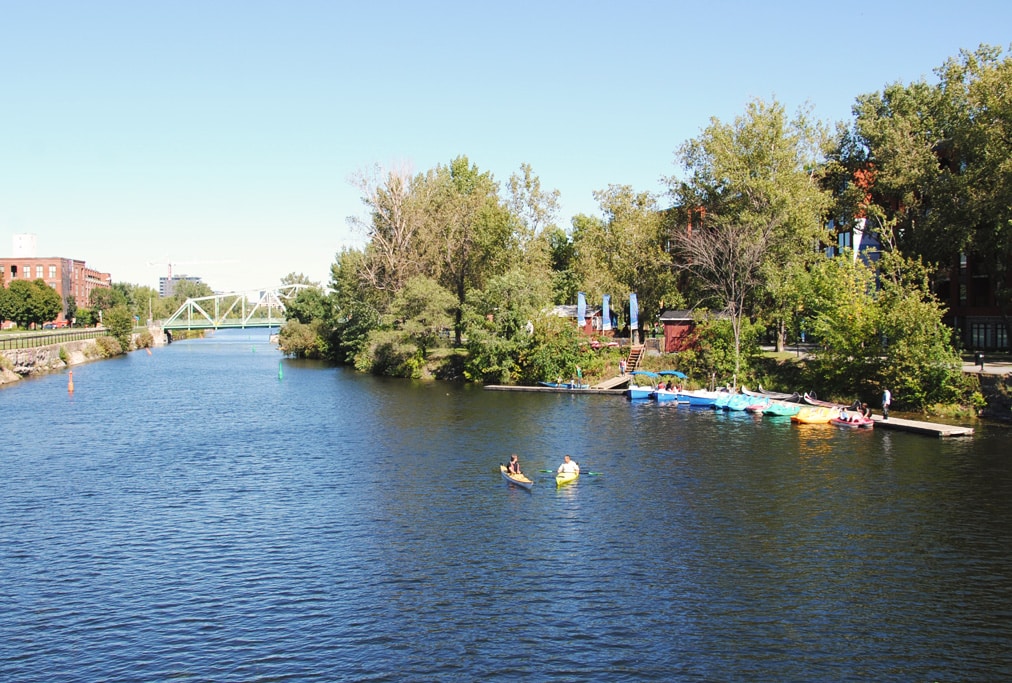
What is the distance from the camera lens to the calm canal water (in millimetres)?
23938

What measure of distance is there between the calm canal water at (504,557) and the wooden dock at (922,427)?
121 cm

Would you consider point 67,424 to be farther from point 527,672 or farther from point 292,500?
point 527,672

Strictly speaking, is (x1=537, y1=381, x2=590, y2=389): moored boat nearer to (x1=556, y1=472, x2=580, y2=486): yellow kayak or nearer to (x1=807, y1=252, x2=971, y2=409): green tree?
(x1=807, y1=252, x2=971, y2=409): green tree

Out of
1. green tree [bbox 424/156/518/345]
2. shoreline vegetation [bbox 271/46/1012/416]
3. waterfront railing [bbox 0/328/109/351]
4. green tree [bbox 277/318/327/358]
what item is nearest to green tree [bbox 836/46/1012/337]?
shoreline vegetation [bbox 271/46/1012/416]

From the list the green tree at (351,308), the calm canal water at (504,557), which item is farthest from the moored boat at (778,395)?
the green tree at (351,308)

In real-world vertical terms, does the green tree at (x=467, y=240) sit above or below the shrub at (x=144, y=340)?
above

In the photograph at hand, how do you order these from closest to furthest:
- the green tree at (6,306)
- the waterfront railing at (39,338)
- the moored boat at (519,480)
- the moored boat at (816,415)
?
the moored boat at (519,480), the moored boat at (816,415), the waterfront railing at (39,338), the green tree at (6,306)

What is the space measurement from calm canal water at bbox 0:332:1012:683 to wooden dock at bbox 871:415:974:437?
3.96ft

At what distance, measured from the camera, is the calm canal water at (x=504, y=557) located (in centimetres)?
2394

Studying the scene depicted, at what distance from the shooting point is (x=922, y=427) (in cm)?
5622

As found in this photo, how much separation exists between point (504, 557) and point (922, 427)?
37.2 metres

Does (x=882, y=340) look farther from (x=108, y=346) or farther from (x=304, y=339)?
(x=108, y=346)

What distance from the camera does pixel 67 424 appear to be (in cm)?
6431

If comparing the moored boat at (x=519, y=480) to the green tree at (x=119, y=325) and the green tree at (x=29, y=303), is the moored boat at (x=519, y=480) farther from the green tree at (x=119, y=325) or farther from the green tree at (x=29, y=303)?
the green tree at (x=29, y=303)
